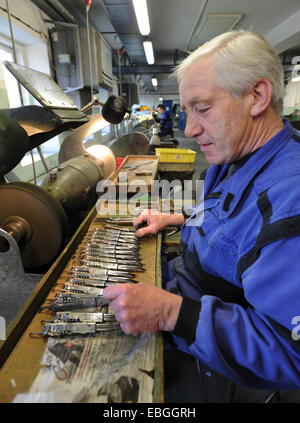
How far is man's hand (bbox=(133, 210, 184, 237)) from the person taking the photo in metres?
1.40

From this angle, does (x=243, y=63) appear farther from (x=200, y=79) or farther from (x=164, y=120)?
(x=164, y=120)

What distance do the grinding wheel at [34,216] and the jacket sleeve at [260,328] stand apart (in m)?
0.92

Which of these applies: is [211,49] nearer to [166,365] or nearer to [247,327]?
[247,327]

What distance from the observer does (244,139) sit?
855 mm

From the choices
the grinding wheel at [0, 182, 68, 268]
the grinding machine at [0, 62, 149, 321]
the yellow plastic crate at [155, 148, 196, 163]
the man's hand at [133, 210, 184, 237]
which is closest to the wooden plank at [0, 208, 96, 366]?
the grinding machine at [0, 62, 149, 321]

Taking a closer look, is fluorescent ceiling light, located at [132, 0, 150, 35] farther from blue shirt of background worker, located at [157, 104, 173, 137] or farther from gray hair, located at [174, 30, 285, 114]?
gray hair, located at [174, 30, 285, 114]

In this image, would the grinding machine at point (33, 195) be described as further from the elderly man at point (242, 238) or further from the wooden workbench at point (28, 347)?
the elderly man at point (242, 238)

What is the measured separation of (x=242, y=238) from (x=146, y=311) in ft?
1.18

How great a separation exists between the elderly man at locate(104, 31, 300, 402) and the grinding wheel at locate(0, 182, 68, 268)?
71 centimetres

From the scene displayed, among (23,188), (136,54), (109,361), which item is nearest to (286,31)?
(136,54)

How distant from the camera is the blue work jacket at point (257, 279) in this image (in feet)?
2.03

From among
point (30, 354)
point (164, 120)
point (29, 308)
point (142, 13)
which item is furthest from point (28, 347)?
point (164, 120)

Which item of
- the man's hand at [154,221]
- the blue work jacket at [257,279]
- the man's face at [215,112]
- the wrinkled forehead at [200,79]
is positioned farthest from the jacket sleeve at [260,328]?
the man's hand at [154,221]

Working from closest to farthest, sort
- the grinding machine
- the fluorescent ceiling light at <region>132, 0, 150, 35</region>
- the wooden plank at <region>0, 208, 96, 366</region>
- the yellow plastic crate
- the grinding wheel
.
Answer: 1. the wooden plank at <region>0, 208, 96, 366</region>
2. the grinding machine
3. the grinding wheel
4. the yellow plastic crate
5. the fluorescent ceiling light at <region>132, 0, 150, 35</region>
